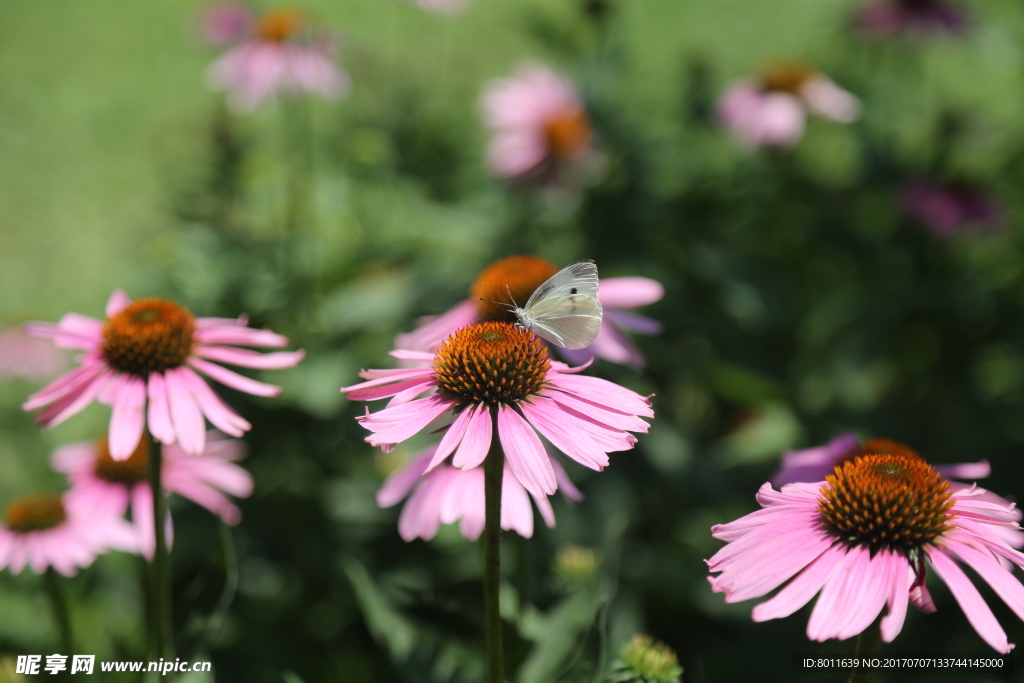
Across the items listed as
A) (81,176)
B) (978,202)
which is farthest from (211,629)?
(81,176)

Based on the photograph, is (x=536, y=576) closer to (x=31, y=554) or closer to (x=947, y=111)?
(x=31, y=554)

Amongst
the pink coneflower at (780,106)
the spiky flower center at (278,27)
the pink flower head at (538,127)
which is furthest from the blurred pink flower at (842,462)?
the spiky flower center at (278,27)

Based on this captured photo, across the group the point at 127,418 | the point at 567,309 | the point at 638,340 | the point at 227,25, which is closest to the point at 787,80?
the point at 638,340

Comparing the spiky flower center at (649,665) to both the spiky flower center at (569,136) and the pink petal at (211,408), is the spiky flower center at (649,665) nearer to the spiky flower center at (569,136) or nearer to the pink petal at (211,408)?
the pink petal at (211,408)

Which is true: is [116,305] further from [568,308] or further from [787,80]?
[787,80]

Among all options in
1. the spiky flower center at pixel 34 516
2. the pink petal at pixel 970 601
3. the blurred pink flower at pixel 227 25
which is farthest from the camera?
the blurred pink flower at pixel 227 25
